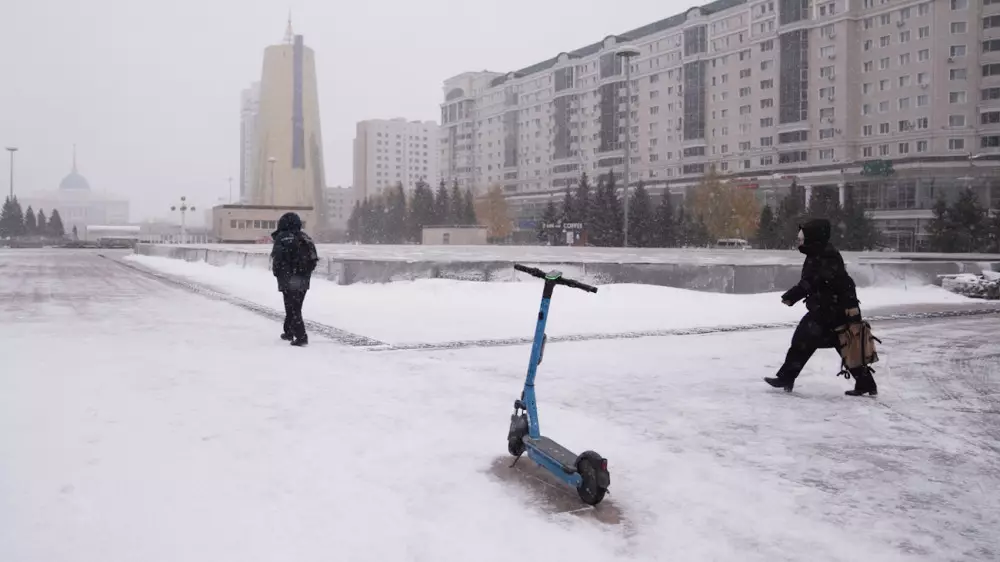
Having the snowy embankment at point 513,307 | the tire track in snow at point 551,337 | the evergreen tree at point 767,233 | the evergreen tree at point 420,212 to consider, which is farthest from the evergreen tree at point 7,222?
the tire track in snow at point 551,337

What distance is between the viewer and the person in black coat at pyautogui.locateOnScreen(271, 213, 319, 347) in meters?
9.49

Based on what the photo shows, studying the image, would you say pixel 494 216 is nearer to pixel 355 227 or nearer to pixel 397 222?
pixel 397 222

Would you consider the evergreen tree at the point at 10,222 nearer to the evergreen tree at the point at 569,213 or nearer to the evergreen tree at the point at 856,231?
the evergreen tree at the point at 569,213

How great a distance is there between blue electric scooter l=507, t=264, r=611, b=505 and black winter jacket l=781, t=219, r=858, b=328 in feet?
11.1

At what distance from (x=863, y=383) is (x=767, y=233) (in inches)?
1877

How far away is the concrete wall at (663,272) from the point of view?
17.0 metres

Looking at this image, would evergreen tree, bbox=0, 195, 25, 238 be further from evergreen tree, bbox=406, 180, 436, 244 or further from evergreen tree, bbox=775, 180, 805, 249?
evergreen tree, bbox=775, 180, 805, 249

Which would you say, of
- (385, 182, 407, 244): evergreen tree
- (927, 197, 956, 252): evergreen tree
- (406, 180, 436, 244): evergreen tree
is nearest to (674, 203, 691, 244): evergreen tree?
(927, 197, 956, 252): evergreen tree

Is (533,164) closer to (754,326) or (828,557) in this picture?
(754,326)

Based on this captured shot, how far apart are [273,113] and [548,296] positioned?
176 meters

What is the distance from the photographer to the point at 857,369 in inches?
261

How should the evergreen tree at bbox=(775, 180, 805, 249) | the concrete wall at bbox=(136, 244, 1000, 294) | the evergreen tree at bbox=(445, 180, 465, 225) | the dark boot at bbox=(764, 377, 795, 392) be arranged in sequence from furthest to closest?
the evergreen tree at bbox=(445, 180, 465, 225) → the evergreen tree at bbox=(775, 180, 805, 249) → the concrete wall at bbox=(136, 244, 1000, 294) → the dark boot at bbox=(764, 377, 795, 392)

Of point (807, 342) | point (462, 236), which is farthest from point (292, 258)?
point (462, 236)

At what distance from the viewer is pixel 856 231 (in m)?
51.2
